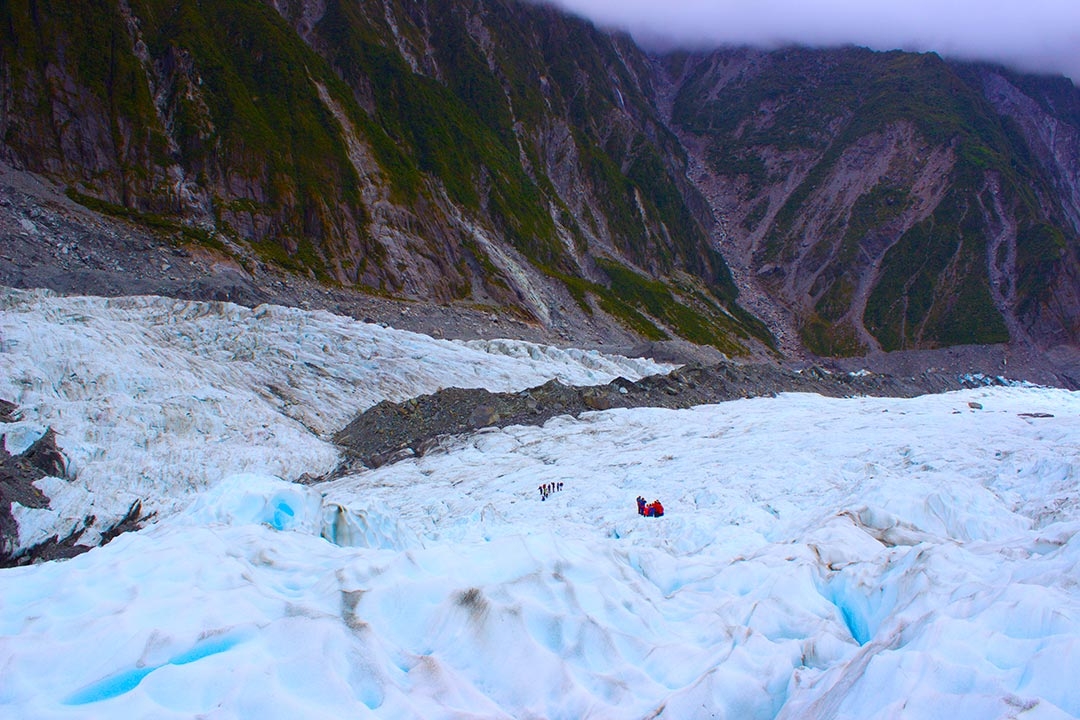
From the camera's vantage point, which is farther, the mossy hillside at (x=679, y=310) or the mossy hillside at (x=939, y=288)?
the mossy hillside at (x=939, y=288)

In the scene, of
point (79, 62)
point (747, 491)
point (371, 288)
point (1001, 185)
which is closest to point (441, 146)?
point (371, 288)

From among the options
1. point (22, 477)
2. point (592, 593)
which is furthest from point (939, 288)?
point (22, 477)

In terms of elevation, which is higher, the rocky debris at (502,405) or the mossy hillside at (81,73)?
the mossy hillside at (81,73)

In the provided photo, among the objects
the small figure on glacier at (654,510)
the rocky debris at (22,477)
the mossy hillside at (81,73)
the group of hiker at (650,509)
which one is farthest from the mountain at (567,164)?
the small figure on glacier at (654,510)

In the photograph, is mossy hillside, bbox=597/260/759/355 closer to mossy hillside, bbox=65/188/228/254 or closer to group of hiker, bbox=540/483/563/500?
mossy hillside, bbox=65/188/228/254

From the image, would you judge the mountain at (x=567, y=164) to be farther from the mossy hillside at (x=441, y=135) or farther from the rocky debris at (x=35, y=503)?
the rocky debris at (x=35, y=503)

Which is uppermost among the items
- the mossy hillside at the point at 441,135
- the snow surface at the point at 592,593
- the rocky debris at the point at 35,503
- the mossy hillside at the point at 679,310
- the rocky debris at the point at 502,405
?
the mossy hillside at the point at 441,135

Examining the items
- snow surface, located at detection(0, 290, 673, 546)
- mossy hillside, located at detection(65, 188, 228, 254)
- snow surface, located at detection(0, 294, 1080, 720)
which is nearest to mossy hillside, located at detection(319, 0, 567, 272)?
mossy hillside, located at detection(65, 188, 228, 254)
